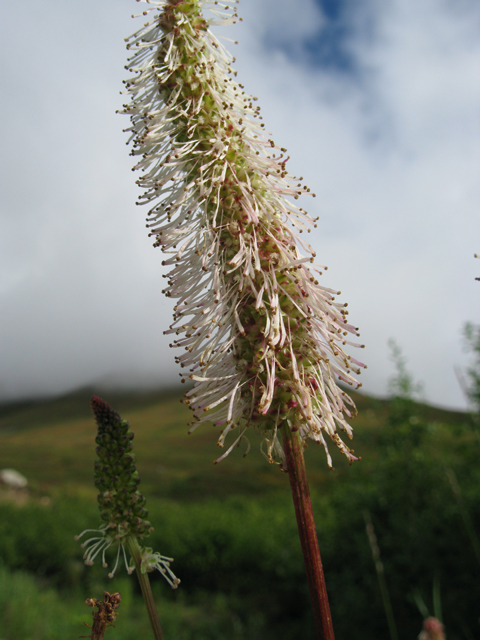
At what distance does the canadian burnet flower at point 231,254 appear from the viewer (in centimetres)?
161

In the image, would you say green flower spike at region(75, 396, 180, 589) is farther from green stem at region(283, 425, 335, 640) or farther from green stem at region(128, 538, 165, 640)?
green stem at region(283, 425, 335, 640)

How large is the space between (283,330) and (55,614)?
12.9m

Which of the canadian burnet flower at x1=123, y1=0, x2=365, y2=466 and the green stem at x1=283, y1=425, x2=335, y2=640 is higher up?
the canadian burnet flower at x1=123, y1=0, x2=365, y2=466

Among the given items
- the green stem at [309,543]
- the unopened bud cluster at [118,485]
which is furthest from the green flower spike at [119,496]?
the green stem at [309,543]

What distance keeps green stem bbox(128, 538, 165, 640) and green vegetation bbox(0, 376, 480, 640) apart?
0.73m

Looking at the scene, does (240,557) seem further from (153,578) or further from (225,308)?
(225,308)

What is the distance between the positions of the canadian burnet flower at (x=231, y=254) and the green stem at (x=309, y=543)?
0.46 ft

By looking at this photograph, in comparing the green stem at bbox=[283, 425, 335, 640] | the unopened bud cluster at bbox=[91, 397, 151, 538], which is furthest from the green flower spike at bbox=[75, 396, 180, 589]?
the green stem at bbox=[283, 425, 335, 640]

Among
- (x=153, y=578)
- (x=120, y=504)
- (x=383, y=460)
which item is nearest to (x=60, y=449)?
(x=153, y=578)

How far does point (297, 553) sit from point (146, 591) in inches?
472

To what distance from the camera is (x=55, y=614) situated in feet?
37.5

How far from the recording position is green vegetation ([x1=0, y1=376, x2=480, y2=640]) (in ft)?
29.6

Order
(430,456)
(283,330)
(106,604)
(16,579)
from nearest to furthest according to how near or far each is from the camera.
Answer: (106,604) < (283,330) < (430,456) < (16,579)

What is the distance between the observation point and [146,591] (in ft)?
4.17
